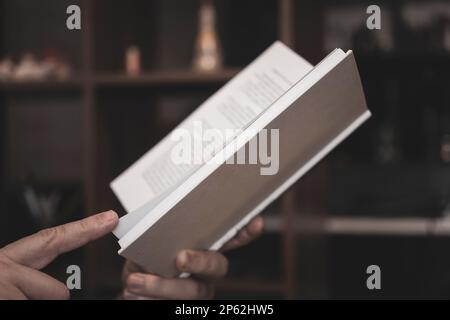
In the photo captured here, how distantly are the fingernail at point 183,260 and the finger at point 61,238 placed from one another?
16 centimetres

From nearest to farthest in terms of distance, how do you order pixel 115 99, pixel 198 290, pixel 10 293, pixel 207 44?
pixel 10 293, pixel 198 290, pixel 115 99, pixel 207 44

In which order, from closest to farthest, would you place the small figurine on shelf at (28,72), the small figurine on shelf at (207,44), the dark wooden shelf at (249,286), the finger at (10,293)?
the finger at (10,293) → the dark wooden shelf at (249,286) → the small figurine on shelf at (28,72) → the small figurine on shelf at (207,44)

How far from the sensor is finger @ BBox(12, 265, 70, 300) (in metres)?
0.63

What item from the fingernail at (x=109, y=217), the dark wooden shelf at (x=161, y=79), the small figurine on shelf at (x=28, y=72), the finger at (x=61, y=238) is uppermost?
the small figurine on shelf at (x=28, y=72)

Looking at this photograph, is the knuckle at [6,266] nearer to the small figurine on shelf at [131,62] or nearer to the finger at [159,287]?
the finger at [159,287]

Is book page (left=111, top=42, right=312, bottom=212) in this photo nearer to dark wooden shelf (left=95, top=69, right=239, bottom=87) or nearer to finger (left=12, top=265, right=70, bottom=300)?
finger (left=12, top=265, right=70, bottom=300)

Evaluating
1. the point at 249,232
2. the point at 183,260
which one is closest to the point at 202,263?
the point at 183,260

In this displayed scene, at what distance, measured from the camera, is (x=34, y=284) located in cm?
63

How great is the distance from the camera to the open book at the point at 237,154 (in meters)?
0.60

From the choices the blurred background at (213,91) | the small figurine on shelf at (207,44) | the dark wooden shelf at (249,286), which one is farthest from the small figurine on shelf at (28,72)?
the dark wooden shelf at (249,286)

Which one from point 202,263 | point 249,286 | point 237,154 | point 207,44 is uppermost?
point 207,44

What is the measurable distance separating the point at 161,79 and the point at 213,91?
24cm

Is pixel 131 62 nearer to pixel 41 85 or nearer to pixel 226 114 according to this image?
pixel 41 85
